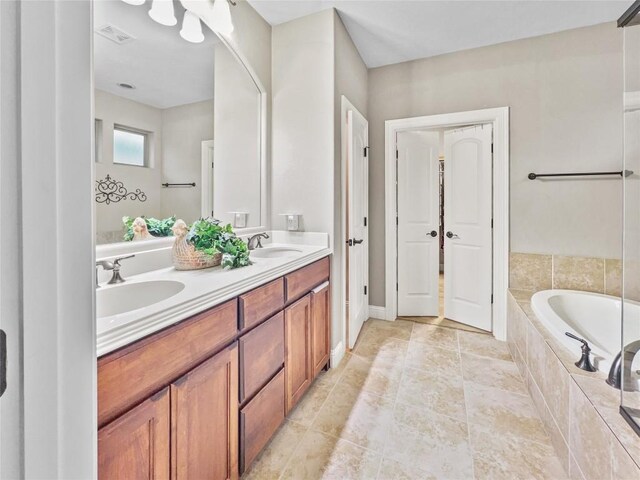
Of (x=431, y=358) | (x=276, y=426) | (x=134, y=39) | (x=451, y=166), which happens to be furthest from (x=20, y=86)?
(x=451, y=166)

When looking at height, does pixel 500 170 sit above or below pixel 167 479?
above

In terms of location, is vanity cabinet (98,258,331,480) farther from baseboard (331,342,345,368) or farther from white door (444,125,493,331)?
white door (444,125,493,331)

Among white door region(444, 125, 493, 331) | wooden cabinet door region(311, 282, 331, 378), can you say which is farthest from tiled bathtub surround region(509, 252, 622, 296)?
wooden cabinet door region(311, 282, 331, 378)

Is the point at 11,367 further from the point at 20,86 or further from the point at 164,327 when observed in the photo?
the point at 164,327

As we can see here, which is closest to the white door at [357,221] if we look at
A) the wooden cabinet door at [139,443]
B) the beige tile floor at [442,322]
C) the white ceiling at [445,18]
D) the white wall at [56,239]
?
the beige tile floor at [442,322]

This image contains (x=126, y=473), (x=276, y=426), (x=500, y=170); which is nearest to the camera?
(x=126, y=473)

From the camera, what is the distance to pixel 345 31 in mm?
2477

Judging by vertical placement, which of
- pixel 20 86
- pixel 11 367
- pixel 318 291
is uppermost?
pixel 20 86

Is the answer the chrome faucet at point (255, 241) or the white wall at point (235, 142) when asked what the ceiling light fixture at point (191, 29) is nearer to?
the white wall at point (235, 142)

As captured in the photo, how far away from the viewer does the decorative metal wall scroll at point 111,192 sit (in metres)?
1.27

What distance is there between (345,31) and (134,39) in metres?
1.69

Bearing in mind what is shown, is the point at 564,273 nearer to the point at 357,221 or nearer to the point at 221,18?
the point at 357,221

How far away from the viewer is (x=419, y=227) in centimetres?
328

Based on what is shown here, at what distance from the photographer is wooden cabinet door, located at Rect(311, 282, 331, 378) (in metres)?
1.90
